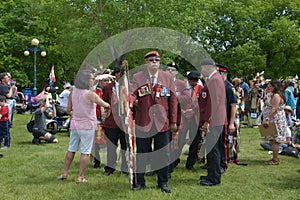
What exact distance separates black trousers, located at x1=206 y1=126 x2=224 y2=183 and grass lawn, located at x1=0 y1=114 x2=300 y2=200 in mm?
201

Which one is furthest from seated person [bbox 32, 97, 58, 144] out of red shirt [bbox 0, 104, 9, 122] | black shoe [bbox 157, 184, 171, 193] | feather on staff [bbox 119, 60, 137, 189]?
black shoe [bbox 157, 184, 171, 193]

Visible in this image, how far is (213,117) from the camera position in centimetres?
616

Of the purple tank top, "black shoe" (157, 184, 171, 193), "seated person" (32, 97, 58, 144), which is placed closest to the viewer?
"black shoe" (157, 184, 171, 193)

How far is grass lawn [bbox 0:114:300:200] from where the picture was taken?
557 centimetres

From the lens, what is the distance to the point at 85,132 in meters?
6.07

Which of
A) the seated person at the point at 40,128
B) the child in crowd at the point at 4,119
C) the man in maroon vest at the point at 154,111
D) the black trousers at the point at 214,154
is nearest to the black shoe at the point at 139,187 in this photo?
the man in maroon vest at the point at 154,111

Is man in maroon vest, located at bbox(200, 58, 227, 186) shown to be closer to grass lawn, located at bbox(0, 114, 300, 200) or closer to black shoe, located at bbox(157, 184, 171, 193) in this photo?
grass lawn, located at bbox(0, 114, 300, 200)

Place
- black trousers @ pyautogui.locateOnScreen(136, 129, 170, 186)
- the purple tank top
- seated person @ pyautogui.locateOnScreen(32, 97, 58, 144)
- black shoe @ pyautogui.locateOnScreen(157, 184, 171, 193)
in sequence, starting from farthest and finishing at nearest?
seated person @ pyautogui.locateOnScreen(32, 97, 58, 144), the purple tank top, black trousers @ pyautogui.locateOnScreen(136, 129, 170, 186), black shoe @ pyautogui.locateOnScreen(157, 184, 171, 193)

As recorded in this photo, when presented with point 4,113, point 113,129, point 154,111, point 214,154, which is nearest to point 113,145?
point 113,129

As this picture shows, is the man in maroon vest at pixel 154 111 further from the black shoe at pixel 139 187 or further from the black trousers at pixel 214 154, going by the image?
the black trousers at pixel 214 154

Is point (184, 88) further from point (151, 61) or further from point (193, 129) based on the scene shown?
point (151, 61)

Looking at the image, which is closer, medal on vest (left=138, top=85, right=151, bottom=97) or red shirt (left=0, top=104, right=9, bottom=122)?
medal on vest (left=138, top=85, right=151, bottom=97)

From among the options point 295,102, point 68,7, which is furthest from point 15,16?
point 295,102

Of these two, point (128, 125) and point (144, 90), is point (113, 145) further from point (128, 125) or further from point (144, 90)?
point (144, 90)
